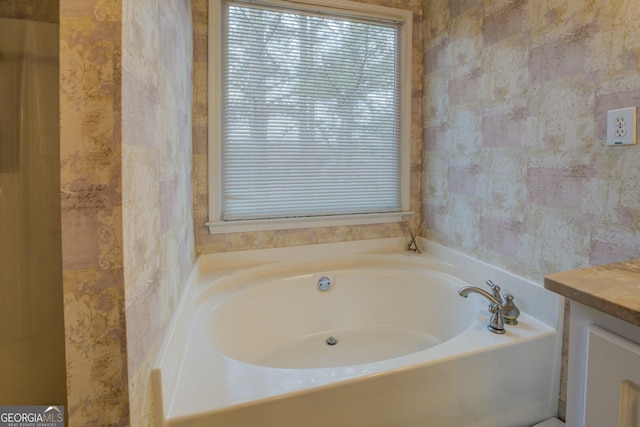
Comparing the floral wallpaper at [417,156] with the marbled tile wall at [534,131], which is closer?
the floral wallpaper at [417,156]

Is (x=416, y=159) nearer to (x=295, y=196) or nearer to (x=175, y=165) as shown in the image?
(x=295, y=196)

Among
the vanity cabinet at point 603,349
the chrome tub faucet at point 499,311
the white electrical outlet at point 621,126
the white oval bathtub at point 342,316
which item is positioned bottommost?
the white oval bathtub at point 342,316

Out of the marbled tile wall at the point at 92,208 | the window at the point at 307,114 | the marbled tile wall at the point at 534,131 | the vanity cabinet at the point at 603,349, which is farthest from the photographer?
the window at the point at 307,114

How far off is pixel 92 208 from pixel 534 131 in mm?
1580

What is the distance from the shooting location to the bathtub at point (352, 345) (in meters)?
0.95

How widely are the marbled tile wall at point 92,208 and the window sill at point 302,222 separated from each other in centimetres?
122

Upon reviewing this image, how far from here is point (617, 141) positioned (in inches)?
42.6

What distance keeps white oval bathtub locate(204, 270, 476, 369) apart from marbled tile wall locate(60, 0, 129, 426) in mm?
879

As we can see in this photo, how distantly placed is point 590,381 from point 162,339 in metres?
1.02

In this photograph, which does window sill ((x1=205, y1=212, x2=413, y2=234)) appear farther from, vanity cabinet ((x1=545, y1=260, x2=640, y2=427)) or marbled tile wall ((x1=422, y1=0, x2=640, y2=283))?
vanity cabinet ((x1=545, y1=260, x2=640, y2=427))

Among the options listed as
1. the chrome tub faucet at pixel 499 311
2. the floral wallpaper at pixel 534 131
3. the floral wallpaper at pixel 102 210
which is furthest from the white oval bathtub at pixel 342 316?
the floral wallpaper at pixel 102 210

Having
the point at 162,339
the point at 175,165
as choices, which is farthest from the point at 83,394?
the point at 175,165

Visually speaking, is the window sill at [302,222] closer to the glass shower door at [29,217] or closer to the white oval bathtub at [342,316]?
the white oval bathtub at [342,316]

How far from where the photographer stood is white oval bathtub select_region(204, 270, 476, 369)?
5.60 ft
